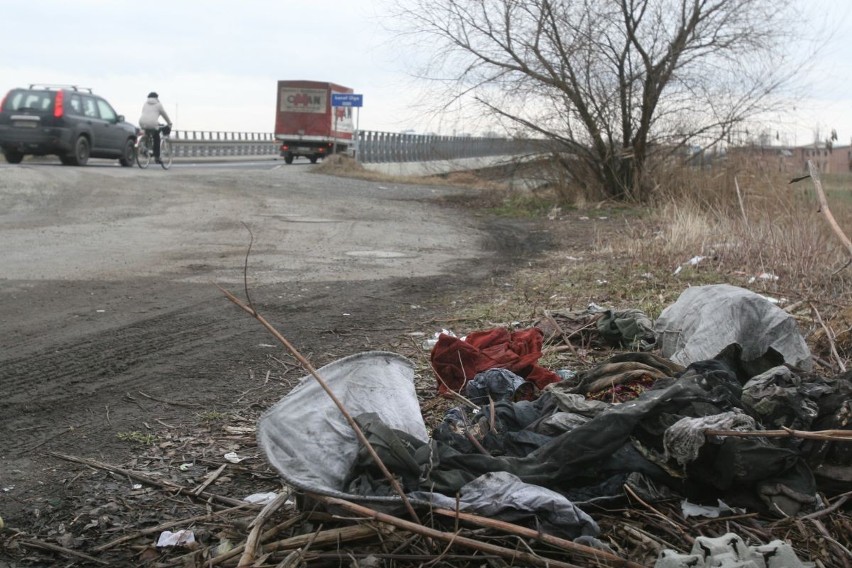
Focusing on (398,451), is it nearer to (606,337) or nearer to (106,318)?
(606,337)

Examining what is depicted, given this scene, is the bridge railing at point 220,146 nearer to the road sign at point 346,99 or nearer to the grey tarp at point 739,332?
the road sign at point 346,99

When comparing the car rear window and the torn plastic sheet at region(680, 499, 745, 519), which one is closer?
the torn plastic sheet at region(680, 499, 745, 519)

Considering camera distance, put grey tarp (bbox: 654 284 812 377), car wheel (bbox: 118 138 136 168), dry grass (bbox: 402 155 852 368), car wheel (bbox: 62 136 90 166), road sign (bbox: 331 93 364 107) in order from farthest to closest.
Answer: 1. road sign (bbox: 331 93 364 107)
2. car wheel (bbox: 118 138 136 168)
3. car wheel (bbox: 62 136 90 166)
4. dry grass (bbox: 402 155 852 368)
5. grey tarp (bbox: 654 284 812 377)

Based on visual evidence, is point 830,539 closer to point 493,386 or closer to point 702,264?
point 493,386

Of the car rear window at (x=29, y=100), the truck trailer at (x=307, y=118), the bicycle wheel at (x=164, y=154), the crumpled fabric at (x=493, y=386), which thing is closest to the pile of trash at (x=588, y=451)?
the crumpled fabric at (x=493, y=386)

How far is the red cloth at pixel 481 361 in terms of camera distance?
5113 millimetres

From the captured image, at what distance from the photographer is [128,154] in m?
22.9

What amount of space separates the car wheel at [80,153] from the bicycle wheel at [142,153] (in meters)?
1.32

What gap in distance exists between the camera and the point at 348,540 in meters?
3.11

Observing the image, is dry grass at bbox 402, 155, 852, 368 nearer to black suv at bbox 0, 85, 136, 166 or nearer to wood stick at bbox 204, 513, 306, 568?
wood stick at bbox 204, 513, 306, 568

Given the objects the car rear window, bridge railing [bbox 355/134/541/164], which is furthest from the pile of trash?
the car rear window

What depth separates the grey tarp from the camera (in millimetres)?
5055

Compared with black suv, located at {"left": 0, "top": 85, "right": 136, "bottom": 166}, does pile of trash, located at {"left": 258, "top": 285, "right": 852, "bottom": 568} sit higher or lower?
lower

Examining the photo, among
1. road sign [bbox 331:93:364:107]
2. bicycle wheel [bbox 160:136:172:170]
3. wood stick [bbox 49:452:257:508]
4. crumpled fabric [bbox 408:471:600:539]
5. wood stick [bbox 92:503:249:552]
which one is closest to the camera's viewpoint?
crumpled fabric [bbox 408:471:600:539]
